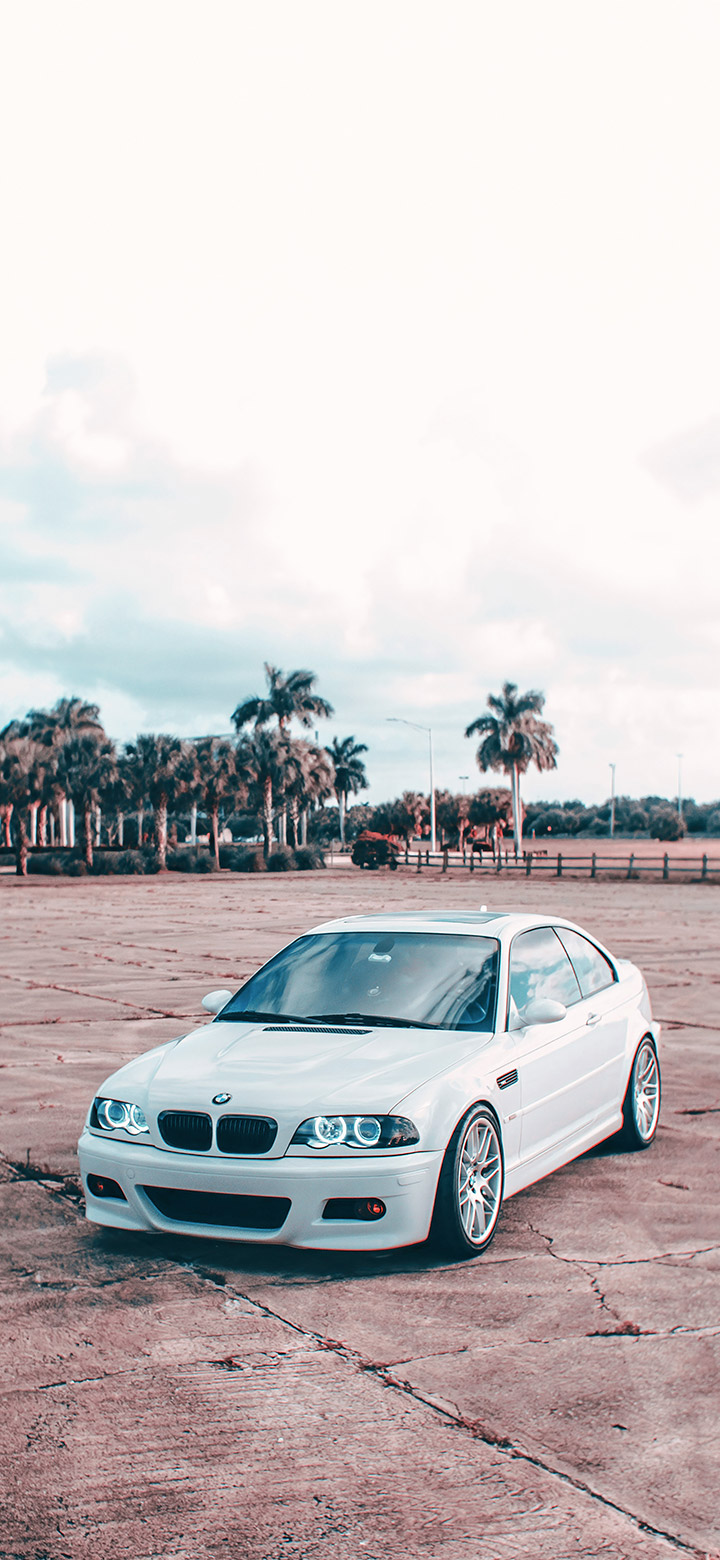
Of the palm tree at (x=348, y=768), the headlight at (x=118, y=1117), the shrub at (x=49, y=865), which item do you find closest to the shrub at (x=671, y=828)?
the palm tree at (x=348, y=768)

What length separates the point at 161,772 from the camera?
67000 millimetres

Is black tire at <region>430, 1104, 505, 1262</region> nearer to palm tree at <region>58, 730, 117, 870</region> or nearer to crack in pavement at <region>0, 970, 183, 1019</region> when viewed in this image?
crack in pavement at <region>0, 970, 183, 1019</region>

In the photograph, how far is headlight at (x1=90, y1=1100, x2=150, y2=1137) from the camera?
5.49 metres

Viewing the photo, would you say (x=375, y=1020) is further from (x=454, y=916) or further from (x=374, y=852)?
(x=374, y=852)

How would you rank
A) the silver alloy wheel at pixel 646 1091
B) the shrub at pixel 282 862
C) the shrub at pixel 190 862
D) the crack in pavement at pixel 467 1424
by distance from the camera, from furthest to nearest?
the shrub at pixel 282 862 → the shrub at pixel 190 862 → the silver alloy wheel at pixel 646 1091 → the crack in pavement at pixel 467 1424

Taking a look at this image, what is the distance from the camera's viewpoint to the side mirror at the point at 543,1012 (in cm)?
599

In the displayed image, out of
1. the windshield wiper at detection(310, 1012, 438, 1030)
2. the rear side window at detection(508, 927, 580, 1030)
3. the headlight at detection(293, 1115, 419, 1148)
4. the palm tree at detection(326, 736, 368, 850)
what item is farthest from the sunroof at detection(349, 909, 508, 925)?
the palm tree at detection(326, 736, 368, 850)

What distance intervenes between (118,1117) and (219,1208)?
68 centimetres

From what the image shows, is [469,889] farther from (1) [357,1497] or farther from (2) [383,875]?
(1) [357,1497]

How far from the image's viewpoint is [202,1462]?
371cm

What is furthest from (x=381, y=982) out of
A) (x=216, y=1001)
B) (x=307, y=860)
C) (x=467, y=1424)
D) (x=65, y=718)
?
(x=65, y=718)

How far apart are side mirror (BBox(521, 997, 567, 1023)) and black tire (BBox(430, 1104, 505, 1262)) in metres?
0.58

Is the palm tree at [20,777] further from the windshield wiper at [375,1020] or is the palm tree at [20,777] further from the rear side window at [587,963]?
the windshield wiper at [375,1020]

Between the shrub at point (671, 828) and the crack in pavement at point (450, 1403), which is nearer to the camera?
the crack in pavement at point (450, 1403)
